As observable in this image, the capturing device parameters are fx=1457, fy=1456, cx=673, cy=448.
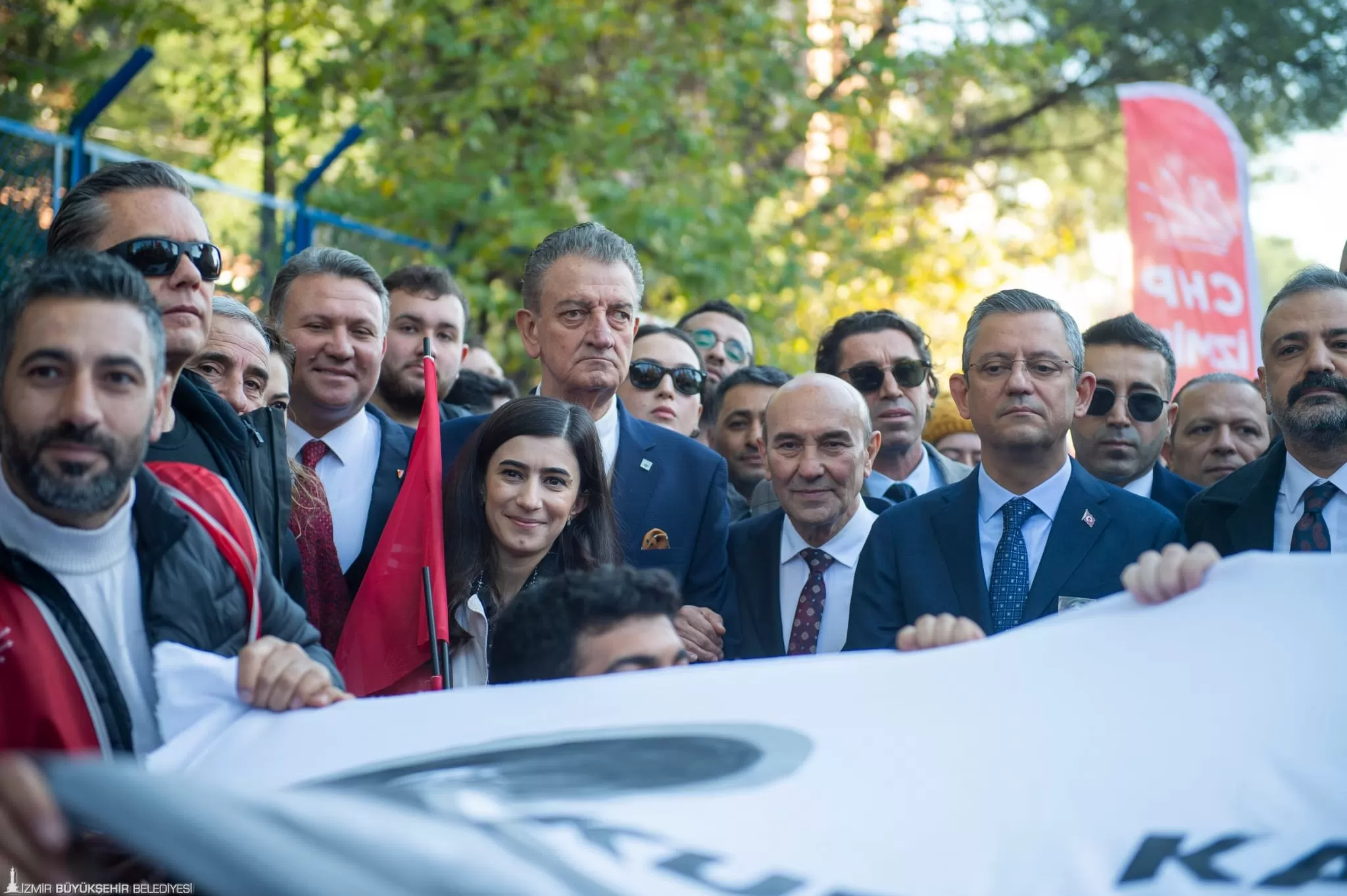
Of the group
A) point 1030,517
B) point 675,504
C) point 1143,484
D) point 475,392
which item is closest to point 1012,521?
point 1030,517

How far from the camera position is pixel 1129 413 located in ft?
18.3

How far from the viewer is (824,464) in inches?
179

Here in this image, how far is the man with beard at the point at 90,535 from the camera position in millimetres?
2496

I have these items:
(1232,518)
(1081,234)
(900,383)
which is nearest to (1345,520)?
(1232,518)

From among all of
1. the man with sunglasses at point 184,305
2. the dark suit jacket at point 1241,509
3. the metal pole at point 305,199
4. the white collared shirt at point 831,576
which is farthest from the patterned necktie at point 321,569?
the metal pole at point 305,199

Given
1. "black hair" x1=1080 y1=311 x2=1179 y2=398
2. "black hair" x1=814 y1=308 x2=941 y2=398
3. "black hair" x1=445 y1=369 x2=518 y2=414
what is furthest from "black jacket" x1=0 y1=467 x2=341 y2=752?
"black hair" x1=1080 y1=311 x2=1179 y2=398

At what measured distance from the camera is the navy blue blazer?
455cm

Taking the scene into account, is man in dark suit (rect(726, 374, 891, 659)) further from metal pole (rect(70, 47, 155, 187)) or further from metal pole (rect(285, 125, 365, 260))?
metal pole (rect(285, 125, 365, 260))

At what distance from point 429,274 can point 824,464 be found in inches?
88.6

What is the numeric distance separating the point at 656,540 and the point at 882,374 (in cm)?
169

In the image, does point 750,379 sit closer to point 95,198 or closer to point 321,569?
point 321,569

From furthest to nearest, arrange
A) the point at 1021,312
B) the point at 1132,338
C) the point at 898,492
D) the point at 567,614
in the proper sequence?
the point at 1132,338 → the point at 898,492 → the point at 1021,312 → the point at 567,614

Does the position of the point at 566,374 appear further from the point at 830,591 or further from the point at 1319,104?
the point at 1319,104

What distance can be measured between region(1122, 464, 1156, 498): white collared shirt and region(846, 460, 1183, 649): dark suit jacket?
4.51 ft
